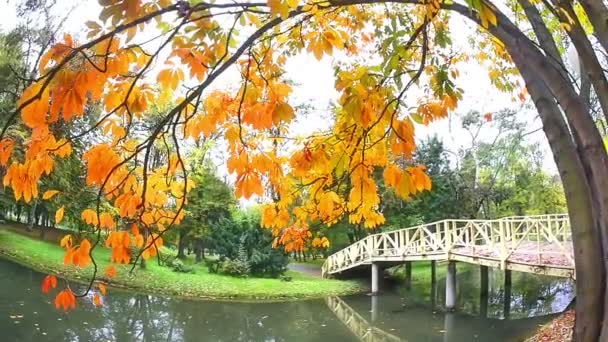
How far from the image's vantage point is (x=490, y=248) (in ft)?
37.5

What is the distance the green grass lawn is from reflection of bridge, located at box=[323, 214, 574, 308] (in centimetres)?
111

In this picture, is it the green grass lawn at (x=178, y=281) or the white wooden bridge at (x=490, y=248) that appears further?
the green grass lawn at (x=178, y=281)

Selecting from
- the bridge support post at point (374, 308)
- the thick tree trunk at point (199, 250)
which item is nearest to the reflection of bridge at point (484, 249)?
the bridge support post at point (374, 308)

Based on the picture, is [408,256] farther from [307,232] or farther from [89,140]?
[307,232]

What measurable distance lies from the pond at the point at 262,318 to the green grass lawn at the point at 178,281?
67cm

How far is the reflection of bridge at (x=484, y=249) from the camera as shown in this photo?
9.59 m

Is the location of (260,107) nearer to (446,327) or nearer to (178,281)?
(446,327)

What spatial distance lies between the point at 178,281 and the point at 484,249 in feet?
27.0

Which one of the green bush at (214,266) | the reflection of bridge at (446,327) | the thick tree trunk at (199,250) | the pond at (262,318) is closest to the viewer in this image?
the pond at (262,318)

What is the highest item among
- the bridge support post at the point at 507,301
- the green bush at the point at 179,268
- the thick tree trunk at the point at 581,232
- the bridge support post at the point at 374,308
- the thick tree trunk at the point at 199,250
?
the thick tree trunk at the point at 581,232

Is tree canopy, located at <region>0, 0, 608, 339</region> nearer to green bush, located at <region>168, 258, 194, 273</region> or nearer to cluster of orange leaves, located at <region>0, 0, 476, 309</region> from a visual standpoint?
cluster of orange leaves, located at <region>0, 0, 476, 309</region>

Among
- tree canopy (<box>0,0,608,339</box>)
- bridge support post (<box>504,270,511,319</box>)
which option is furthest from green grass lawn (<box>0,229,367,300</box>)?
tree canopy (<box>0,0,608,339</box>)

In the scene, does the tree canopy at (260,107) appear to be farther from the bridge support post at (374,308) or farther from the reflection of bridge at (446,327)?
the bridge support post at (374,308)

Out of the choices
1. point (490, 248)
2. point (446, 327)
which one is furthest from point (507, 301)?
point (446, 327)
